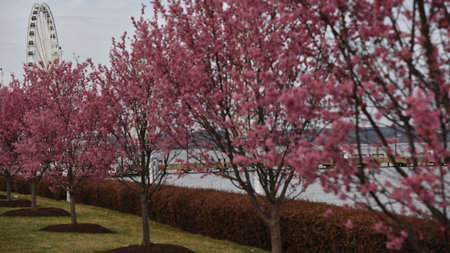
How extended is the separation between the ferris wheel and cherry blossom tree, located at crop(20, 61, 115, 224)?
32123 millimetres

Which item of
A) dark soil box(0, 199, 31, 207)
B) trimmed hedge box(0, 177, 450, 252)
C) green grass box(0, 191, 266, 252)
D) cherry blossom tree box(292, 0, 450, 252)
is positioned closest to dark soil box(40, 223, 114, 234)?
green grass box(0, 191, 266, 252)

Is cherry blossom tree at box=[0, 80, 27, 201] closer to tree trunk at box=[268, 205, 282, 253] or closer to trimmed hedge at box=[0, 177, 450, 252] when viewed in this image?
trimmed hedge at box=[0, 177, 450, 252]

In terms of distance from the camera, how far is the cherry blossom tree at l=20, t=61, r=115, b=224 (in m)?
12.3

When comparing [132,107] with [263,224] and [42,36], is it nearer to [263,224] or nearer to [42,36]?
[263,224]

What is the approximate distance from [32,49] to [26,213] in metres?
32.5

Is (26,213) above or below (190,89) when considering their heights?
below

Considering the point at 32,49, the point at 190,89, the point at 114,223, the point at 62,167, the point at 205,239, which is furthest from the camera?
the point at 32,49

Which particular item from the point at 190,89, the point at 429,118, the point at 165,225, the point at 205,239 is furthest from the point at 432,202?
the point at 165,225

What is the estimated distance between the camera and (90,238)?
12.0 metres

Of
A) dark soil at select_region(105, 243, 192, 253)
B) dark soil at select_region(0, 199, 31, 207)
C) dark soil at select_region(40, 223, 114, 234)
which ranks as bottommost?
dark soil at select_region(105, 243, 192, 253)

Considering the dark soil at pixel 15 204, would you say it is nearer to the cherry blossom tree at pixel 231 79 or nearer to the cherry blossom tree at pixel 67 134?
the cherry blossom tree at pixel 67 134

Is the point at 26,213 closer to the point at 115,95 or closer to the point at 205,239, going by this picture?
the point at 205,239

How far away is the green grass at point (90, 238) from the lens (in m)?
10.8

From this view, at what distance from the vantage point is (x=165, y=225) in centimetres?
1538
